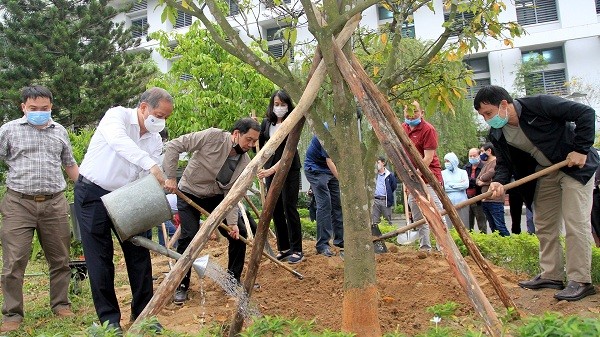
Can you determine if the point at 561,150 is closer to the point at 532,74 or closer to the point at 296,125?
the point at 296,125

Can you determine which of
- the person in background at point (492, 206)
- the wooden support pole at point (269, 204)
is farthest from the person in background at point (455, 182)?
the wooden support pole at point (269, 204)

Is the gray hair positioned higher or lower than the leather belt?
higher

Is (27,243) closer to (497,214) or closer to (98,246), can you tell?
(98,246)

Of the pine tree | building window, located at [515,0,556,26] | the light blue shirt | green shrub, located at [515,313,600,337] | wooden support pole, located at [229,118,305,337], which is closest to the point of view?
green shrub, located at [515,313,600,337]

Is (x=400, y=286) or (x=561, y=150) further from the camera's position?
(x=400, y=286)

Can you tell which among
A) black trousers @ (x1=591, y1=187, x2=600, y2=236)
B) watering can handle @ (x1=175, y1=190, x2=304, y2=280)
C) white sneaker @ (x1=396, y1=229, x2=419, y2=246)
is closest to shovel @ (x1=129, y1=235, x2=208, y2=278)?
watering can handle @ (x1=175, y1=190, x2=304, y2=280)

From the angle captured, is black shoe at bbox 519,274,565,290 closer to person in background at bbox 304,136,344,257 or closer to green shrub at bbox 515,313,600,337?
person in background at bbox 304,136,344,257

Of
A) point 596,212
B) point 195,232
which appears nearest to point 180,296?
point 195,232

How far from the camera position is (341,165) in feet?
11.1

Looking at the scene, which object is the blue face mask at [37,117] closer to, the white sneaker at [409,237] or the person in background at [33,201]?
the person in background at [33,201]

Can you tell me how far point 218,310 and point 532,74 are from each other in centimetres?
2218

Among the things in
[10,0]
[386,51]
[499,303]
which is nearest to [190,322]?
[499,303]

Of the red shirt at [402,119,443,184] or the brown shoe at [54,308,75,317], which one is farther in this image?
the red shirt at [402,119,443,184]

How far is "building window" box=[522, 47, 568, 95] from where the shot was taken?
76.9 feet
